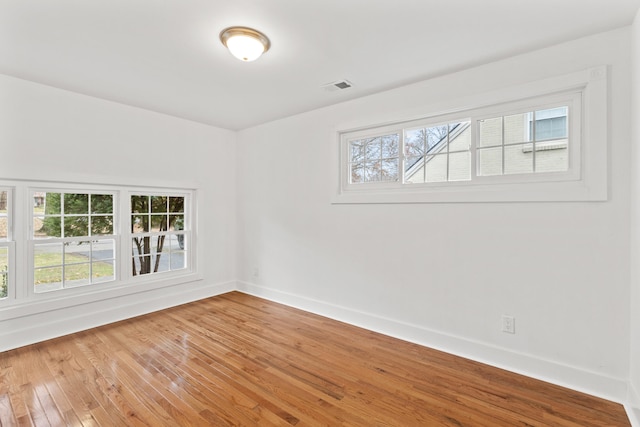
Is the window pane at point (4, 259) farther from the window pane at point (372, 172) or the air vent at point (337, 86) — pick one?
the window pane at point (372, 172)

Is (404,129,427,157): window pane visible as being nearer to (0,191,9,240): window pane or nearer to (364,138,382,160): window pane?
(364,138,382,160): window pane

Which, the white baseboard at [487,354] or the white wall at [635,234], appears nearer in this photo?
the white wall at [635,234]

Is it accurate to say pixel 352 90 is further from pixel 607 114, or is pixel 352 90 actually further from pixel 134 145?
pixel 134 145

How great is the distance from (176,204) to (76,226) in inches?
46.6

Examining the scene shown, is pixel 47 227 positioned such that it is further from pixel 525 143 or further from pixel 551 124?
pixel 551 124

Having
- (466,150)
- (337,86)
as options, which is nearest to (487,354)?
(466,150)

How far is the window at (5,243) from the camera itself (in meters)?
2.89

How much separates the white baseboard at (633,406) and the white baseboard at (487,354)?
55mm

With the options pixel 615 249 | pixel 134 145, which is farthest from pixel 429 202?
→ pixel 134 145

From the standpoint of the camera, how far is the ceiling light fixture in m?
2.12

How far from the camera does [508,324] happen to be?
8.24ft

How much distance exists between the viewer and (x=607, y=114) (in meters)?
2.12

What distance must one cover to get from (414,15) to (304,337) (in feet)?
9.42

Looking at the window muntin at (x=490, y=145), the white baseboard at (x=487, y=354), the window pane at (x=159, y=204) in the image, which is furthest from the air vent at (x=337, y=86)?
the window pane at (x=159, y=204)
